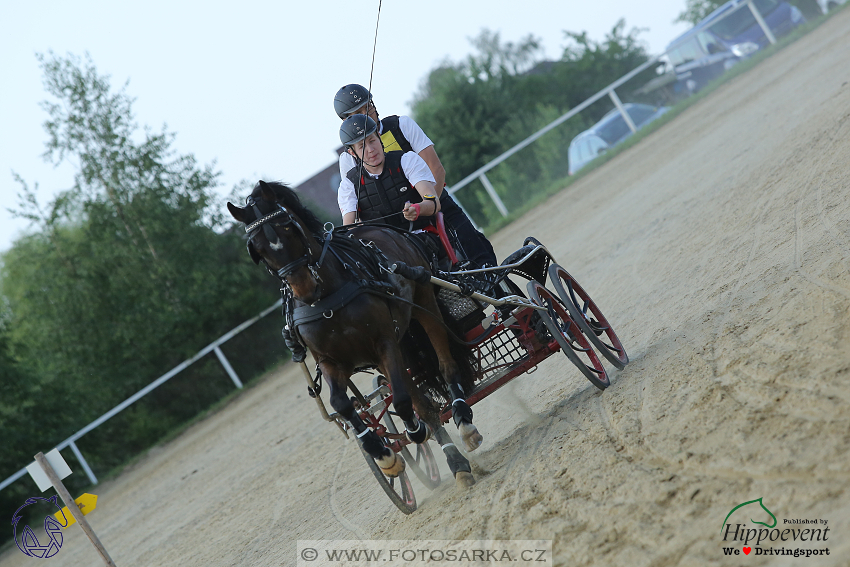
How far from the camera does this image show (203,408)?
56.7 ft

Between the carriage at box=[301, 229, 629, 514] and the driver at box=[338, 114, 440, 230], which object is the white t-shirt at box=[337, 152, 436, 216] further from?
the carriage at box=[301, 229, 629, 514]

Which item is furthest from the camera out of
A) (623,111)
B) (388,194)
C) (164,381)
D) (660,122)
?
(623,111)

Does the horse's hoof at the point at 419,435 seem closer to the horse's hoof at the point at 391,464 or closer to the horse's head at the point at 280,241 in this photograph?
the horse's hoof at the point at 391,464

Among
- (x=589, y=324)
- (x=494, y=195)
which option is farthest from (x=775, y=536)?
(x=494, y=195)

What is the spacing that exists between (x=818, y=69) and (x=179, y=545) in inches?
546

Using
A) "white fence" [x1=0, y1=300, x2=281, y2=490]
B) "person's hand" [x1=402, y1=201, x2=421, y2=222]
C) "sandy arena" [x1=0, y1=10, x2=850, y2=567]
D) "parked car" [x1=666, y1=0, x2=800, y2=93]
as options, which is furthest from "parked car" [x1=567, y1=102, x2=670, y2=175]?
"person's hand" [x1=402, y1=201, x2=421, y2=222]

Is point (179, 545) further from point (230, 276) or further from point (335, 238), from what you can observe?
point (230, 276)

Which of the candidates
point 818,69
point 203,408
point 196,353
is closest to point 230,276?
point 196,353

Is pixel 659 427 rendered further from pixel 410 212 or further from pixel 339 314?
pixel 410 212

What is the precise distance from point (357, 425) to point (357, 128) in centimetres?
206

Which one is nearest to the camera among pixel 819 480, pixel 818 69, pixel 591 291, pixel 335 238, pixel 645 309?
pixel 819 480

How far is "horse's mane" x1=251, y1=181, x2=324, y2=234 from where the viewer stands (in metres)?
4.22

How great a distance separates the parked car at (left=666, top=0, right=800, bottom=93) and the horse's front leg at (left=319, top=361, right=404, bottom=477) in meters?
19.9

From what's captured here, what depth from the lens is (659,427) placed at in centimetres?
363
